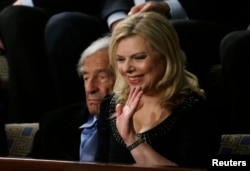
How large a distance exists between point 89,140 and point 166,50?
0.77 feet

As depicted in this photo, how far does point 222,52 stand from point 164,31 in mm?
209

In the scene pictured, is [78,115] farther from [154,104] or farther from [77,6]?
[77,6]

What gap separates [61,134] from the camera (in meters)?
1.35

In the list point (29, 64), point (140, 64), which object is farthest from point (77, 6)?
point (140, 64)

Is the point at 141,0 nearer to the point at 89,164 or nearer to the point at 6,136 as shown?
the point at 6,136

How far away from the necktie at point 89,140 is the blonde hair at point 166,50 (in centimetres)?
14

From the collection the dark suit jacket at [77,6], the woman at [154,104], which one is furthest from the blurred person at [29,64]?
the woman at [154,104]

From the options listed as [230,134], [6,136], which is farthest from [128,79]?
[6,136]

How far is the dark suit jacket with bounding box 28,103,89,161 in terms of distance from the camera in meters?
1.33

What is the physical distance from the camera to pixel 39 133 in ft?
4.51

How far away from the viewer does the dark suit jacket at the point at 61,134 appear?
1334 mm

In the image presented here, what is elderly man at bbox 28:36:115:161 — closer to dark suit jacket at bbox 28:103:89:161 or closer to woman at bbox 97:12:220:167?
dark suit jacket at bbox 28:103:89:161

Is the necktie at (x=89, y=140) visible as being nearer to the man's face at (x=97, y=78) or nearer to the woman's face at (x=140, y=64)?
the man's face at (x=97, y=78)

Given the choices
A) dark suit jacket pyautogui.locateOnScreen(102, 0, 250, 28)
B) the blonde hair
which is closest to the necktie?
the blonde hair
